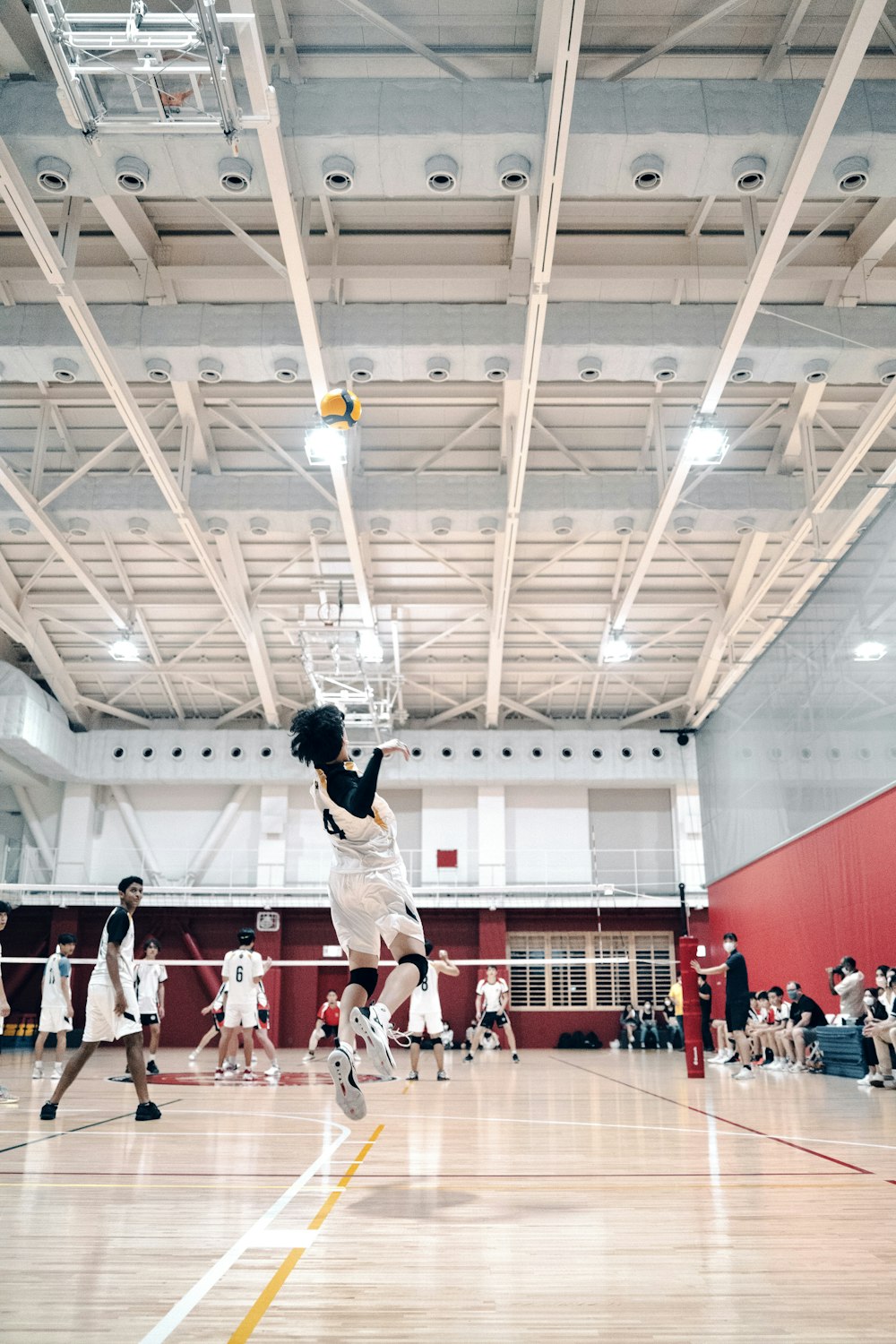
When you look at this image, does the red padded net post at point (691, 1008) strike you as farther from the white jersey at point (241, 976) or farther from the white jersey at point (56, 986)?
the white jersey at point (56, 986)

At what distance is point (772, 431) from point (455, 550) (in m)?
7.71

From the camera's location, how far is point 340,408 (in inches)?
538

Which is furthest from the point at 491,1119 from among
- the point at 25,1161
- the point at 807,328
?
the point at 807,328

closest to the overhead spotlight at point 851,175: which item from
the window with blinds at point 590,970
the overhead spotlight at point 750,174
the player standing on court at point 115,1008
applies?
the overhead spotlight at point 750,174

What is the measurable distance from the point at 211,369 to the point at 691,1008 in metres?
12.2

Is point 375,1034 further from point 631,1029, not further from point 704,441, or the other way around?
point 631,1029

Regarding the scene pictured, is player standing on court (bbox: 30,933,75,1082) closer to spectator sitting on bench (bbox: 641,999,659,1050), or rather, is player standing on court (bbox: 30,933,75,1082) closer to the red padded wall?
the red padded wall

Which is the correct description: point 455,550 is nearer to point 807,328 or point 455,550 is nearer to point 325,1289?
point 807,328

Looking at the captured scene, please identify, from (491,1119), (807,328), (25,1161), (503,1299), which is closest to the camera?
(503,1299)

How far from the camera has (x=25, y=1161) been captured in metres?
6.19

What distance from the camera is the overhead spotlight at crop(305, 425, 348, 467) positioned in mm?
17562

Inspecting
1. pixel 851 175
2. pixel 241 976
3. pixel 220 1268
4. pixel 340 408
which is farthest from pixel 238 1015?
pixel 851 175

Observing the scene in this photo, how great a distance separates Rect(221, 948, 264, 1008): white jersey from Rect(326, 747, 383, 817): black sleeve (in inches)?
375

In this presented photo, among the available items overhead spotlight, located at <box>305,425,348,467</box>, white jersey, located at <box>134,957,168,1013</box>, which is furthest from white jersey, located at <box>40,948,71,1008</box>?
overhead spotlight, located at <box>305,425,348,467</box>
